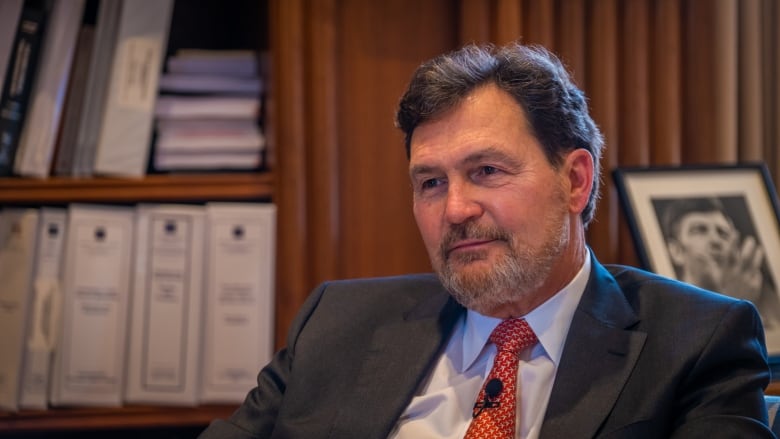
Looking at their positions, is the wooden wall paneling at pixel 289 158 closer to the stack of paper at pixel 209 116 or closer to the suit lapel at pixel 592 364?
the stack of paper at pixel 209 116

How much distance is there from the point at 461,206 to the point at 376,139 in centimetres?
65

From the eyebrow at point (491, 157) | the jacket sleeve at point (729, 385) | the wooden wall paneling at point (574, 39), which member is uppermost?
the wooden wall paneling at point (574, 39)

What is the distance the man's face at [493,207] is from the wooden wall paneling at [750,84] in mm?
812

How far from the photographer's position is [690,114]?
2.05 meters

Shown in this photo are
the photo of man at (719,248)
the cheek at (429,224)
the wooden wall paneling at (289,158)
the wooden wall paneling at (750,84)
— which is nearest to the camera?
the cheek at (429,224)

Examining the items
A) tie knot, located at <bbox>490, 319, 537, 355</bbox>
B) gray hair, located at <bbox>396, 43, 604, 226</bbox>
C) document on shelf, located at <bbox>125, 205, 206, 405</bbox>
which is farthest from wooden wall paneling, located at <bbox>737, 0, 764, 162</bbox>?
document on shelf, located at <bbox>125, 205, 206, 405</bbox>

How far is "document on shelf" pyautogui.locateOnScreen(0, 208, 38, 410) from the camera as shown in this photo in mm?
1943

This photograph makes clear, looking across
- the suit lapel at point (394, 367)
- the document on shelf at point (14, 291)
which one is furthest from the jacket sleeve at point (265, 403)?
the document on shelf at point (14, 291)

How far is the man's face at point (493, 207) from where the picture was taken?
142cm

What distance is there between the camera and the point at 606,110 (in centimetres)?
201

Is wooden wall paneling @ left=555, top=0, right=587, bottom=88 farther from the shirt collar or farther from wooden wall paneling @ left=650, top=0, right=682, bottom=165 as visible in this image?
the shirt collar

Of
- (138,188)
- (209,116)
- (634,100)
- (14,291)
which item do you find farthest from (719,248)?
(14,291)

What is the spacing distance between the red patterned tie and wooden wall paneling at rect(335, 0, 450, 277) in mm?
588

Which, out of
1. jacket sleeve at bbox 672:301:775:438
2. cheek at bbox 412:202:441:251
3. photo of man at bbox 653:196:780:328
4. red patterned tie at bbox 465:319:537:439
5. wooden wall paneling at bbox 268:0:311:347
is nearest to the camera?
jacket sleeve at bbox 672:301:775:438
